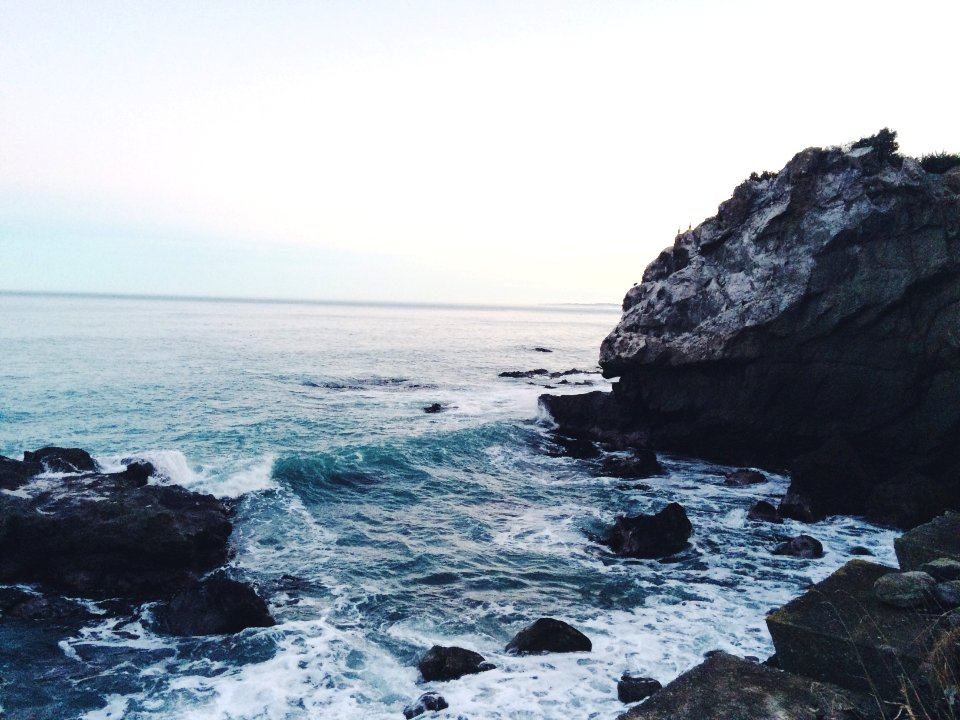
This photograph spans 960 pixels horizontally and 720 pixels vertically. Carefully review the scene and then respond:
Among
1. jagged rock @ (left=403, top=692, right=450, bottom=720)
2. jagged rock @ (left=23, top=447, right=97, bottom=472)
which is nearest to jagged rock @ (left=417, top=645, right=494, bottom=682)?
jagged rock @ (left=403, top=692, right=450, bottom=720)

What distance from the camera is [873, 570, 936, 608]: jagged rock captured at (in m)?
6.31

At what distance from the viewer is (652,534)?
15398 millimetres

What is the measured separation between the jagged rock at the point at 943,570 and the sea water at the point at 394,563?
4.39 metres

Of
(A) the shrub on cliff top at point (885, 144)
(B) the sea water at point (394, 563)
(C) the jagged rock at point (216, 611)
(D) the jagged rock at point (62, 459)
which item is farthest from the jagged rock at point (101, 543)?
(A) the shrub on cliff top at point (885, 144)

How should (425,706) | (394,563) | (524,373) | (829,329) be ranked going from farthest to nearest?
1. (524,373)
2. (829,329)
3. (394,563)
4. (425,706)

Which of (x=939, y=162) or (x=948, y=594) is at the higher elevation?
(x=939, y=162)

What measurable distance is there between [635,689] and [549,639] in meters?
1.94

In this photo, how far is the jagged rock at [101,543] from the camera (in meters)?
13.5

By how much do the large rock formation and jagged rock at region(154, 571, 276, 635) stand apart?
15770mm

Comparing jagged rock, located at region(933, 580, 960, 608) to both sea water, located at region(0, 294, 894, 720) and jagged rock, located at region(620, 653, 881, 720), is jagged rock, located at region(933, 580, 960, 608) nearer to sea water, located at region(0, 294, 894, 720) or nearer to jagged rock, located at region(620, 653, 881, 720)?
jagged rock, located at region(620, 653, 881, 720)

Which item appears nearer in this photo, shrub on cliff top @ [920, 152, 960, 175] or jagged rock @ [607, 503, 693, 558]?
jagged rock @ [607, 503, 693, 558]

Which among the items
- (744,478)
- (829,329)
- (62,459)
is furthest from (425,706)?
(829,329)

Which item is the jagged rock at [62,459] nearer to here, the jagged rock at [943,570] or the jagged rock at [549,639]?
the jagged rock at [549,639]

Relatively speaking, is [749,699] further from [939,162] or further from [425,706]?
[939,162]
